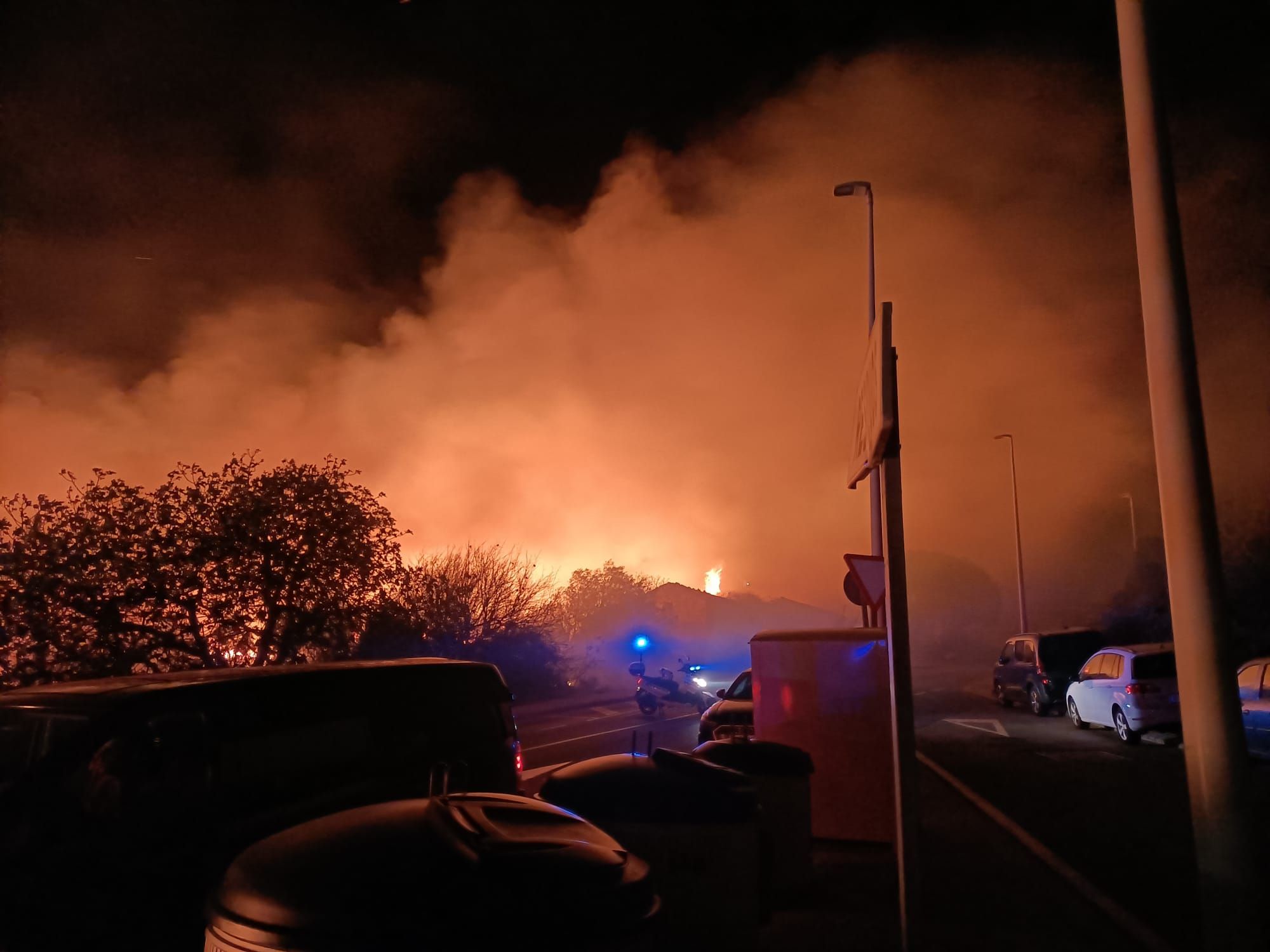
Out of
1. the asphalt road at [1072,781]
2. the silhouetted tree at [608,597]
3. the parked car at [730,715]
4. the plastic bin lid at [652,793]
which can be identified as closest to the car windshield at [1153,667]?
the asphalt road at [1072,781]

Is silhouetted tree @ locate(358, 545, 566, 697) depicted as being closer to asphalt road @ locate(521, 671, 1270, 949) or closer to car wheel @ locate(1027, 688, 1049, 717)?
asphalt road @ locate(521, 671, 1270, 949)

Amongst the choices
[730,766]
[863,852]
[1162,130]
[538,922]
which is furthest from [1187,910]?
[538,922]

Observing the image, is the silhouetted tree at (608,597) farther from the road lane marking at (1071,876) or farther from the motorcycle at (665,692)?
the road lane marking at (1071,876)

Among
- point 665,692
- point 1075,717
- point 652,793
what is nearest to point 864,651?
point 652,793

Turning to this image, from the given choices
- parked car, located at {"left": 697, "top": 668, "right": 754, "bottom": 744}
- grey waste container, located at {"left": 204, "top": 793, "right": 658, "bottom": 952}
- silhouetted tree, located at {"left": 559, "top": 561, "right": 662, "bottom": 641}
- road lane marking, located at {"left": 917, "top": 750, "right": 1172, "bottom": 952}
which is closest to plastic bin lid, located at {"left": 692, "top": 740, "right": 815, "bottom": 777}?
road lane marking, located at {"left": 917, "top": 750, "right": 1172, "bottom": 952}

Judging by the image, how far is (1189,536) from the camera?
4285mm

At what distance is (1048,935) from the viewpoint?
501 centimetres

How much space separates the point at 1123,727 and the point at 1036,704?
5.19 metres

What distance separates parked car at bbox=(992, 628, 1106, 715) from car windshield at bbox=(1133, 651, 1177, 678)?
4478 mm

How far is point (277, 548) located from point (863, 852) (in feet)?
40.3

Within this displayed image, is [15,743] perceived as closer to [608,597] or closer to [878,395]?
[878,395]

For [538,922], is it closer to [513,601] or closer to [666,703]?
[666,703]

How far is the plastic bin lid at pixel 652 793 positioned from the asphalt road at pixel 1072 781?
0.23m

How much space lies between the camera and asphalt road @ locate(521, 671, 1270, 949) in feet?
20.2
